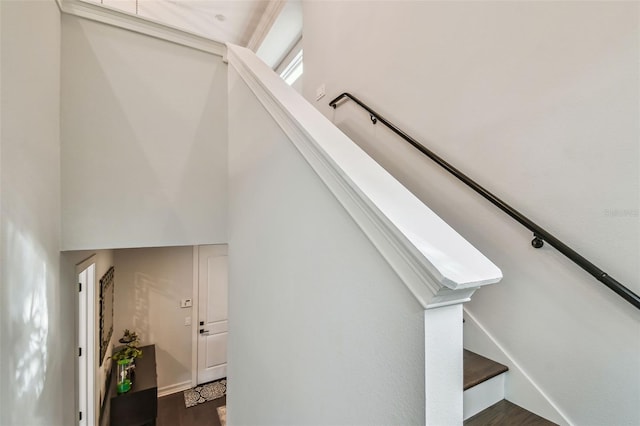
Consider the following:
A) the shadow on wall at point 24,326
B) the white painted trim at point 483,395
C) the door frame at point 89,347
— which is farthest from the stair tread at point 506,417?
the door frame at point 89,347

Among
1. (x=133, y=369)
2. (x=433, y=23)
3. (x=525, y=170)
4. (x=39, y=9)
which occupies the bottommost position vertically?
(x=133, y=369)

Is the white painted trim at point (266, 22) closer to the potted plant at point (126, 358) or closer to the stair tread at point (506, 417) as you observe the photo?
the stair tread at point (506, 417)

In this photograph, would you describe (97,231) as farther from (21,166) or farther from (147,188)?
(21,166)

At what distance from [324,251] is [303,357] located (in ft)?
1.32

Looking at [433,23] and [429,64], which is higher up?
[433,23]

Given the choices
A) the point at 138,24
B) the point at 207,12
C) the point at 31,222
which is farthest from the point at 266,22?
the point at 31,222

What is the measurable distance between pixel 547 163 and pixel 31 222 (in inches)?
84.1

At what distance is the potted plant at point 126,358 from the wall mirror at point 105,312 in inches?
8.0

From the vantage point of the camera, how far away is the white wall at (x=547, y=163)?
1038 mm

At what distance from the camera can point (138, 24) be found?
5.77ft

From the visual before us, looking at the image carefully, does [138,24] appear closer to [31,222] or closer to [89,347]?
[31,222]

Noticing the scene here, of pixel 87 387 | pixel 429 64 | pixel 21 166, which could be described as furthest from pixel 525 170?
pixel 87 387

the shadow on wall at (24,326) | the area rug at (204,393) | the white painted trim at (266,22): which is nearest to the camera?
the shadow on wall at (24,326)

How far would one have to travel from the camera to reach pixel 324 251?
893mm
